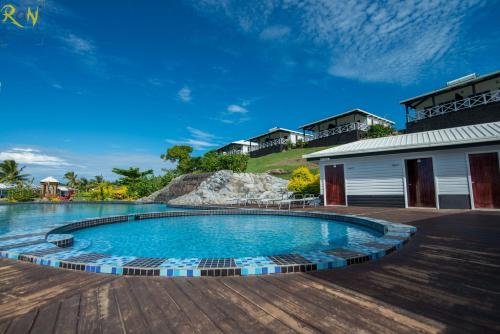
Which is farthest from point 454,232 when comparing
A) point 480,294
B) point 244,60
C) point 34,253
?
point 244,60

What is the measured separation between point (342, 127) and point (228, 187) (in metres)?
17.5

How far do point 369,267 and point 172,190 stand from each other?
64.0 ft

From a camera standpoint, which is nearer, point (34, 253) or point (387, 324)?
point (387, 324)

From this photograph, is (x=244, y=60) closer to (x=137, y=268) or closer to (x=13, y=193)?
(x=137, y=268)

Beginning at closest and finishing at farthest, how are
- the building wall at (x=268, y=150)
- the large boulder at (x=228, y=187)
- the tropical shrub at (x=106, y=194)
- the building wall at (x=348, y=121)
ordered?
1. the large boulder at (x=228, y=187)
2. the tropical shrub at (x=106, y=194)
3. the building wall at (x=348, y=121)
4. the building wall at (x=268, y=150)

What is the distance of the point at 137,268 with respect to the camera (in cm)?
278

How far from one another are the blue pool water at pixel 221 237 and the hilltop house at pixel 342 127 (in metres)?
20.2

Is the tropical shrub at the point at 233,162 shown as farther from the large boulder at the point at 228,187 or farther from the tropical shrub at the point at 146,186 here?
the tropical shrub at the point at 146,186

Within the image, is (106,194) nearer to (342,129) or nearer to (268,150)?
(268,150)

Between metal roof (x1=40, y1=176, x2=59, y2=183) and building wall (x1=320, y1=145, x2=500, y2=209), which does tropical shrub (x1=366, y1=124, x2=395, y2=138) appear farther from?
metal roof (x1=40, y1=176, x2=59, y2=183)

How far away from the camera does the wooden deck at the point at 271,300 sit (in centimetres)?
160

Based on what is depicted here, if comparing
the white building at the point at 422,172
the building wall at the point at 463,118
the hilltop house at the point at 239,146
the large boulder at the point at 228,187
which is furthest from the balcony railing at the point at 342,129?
the hilltop house at the point at 239,146

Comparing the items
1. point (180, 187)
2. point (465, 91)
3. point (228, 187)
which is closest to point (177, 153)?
point (180, 187)

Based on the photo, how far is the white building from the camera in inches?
316
